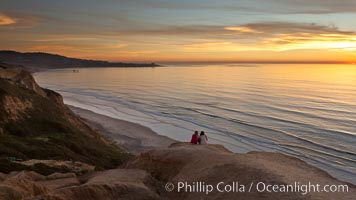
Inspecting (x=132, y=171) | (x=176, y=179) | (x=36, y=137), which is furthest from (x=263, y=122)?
(x=176, y=179)

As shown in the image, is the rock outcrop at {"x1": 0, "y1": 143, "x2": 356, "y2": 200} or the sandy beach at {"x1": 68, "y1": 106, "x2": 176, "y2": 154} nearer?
the rock outcrop at {"x1": 0, "y1": 143, "x2": 356, "y2": 200}

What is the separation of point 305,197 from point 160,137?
1316 inches

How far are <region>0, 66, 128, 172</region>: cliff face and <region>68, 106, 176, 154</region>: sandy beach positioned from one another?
27.3 ft

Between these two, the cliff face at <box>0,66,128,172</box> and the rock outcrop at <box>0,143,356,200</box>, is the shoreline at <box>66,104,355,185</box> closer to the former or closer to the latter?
the cliff face at <box>0,66,128,172</box>

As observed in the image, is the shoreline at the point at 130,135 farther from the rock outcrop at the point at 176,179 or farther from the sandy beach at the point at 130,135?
the rock outcrop at the point at 176,179

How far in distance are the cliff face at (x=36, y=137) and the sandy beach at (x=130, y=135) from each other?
831 centimetres

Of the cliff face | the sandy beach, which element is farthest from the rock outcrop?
the sandy beach

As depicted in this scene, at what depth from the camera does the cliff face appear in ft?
67.5

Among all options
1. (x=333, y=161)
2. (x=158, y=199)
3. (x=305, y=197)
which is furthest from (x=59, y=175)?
(x=333, y=161)

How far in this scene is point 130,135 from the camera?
43.2 meters

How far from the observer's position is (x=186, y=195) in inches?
498

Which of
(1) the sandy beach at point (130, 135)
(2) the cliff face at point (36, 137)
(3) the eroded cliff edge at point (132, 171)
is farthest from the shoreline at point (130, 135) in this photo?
(3) the eroded cliff edge at point (132, 171)

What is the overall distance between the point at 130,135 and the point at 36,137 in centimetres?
1859

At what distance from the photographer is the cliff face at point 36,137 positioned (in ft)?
67.5
